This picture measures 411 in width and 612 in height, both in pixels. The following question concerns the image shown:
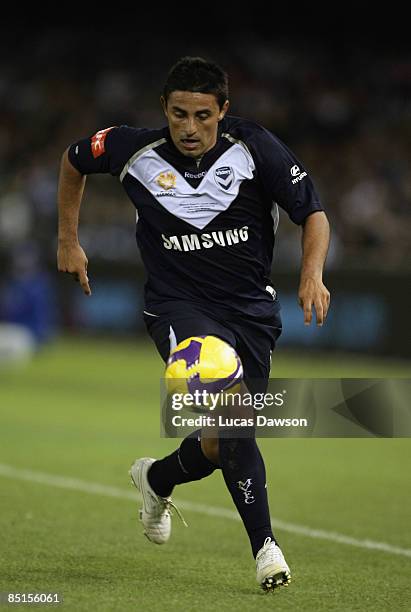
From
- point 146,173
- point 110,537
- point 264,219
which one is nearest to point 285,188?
point 264,219

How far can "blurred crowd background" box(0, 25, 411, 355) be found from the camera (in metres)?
19.8

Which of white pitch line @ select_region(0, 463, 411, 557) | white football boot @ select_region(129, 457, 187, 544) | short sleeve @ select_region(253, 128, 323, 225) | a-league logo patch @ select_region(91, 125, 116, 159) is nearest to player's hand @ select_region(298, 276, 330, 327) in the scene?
short sleeve @ select_region(253, 128, 323, 225)

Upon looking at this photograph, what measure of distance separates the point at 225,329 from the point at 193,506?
9.00 ft

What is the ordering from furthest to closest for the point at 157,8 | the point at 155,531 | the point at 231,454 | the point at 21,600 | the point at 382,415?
the point at 157,8
the point at 382,415
the point at 155,531
the point at 231,454
the point at 21,600

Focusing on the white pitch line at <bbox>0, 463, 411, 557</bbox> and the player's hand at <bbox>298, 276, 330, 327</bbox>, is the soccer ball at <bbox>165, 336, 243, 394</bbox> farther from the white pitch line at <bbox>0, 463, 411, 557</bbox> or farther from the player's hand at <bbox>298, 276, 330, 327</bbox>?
the white pitch line at <bbox>0, 463, 411, 557</bbox>

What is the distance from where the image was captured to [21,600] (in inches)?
203

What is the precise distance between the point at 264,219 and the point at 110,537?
7.17ft

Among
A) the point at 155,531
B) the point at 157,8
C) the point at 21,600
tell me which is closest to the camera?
the point at 21,600

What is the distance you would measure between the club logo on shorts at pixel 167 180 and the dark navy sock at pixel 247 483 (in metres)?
1.22

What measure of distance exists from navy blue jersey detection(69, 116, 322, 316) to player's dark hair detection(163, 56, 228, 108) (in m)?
0.25

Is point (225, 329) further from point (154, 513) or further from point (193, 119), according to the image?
point (154, 513)

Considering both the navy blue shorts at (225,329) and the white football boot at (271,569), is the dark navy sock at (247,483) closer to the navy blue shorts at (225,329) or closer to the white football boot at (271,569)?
the white football boot at (271,569)

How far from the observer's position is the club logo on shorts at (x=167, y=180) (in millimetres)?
5836

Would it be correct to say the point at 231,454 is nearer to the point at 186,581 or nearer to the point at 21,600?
the point at 186,581
